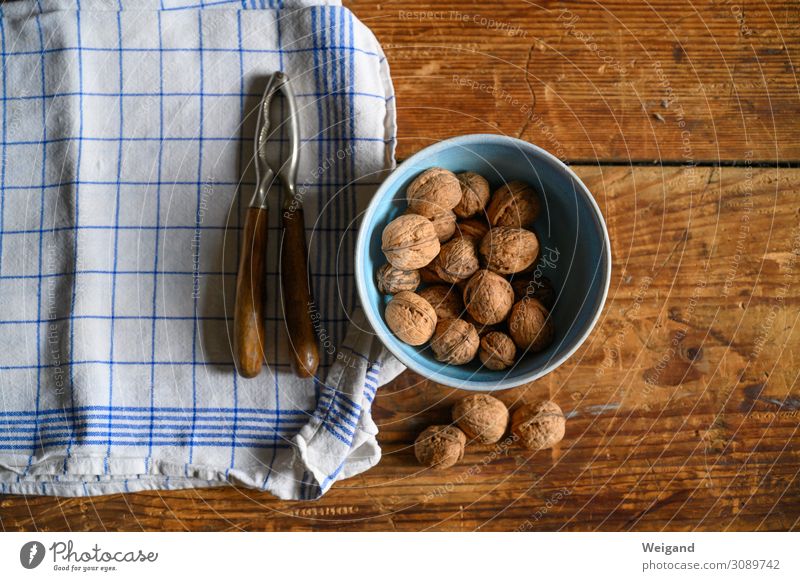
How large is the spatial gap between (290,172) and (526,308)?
8.3 inches

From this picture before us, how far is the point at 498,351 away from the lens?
460 mm

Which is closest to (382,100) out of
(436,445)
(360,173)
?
(360,173)

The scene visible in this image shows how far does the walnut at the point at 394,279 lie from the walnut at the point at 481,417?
0.11 metres

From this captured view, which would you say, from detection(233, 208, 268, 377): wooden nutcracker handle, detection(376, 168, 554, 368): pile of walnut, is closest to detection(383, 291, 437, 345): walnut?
detection(376, 168, 554, 368): pile of walnut

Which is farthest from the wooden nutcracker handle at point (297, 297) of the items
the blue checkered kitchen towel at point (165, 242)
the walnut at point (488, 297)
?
the walnut at point (488, 297)

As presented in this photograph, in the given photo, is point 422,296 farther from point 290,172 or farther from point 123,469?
point 123,469

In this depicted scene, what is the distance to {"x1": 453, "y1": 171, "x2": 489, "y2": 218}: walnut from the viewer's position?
0.47 metres

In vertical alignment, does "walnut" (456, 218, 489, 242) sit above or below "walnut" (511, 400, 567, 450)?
above

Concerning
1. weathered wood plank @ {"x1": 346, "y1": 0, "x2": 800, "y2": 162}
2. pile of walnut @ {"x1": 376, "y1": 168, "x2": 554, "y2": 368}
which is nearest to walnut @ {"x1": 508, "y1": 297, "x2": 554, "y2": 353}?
pile of walnut @ {"x1": 376, "y1": 168, "x2": 554, "y2": 368}

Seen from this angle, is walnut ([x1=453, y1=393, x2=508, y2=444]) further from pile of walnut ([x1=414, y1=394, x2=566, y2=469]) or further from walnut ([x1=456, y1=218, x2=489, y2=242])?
walnut ([x1=456, y1=218, x2=489, y2=242])

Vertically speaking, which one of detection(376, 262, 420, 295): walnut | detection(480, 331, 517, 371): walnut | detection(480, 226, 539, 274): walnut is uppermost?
detection(480, 226, 539, 274): walnut

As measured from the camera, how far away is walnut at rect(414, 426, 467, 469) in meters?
0.50

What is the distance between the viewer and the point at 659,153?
540 mm

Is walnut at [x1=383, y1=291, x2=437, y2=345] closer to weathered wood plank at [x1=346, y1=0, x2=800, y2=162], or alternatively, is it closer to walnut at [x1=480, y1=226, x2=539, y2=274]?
walnut at [x1=480, y1=226, x2=539, y2=274]
